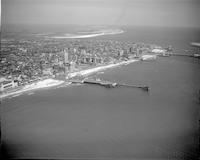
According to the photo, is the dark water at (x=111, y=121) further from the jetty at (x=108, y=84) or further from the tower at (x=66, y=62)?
→ the tower at (x=66, y=62)

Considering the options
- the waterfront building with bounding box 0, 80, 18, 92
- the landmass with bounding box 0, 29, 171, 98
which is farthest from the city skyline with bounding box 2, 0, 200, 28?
the waterfront building with bounding box 0, 80, 18, 92

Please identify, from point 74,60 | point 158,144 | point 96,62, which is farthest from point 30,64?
point 158,144

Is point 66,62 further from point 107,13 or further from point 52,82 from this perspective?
point 107,13

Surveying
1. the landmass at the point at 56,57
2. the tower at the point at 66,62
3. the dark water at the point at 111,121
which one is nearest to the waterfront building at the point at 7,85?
the landmass at the point at 56,57

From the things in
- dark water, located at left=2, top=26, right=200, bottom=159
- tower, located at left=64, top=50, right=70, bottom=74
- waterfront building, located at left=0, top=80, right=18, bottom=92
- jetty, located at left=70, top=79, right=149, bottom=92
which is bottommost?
dark water, located at left=2, top=26, right=200, bottom=159

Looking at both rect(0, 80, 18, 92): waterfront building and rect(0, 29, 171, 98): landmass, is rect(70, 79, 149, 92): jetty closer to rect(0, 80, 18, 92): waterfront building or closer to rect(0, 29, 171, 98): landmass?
rect(0, 29, 171, 98): landmass

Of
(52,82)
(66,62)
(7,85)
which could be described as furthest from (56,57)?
(7,85)
